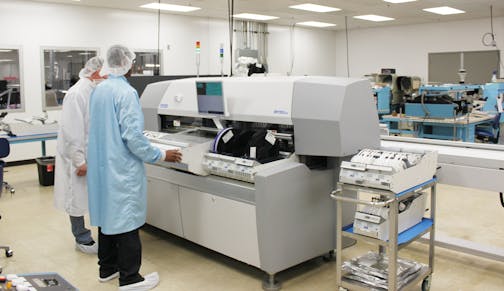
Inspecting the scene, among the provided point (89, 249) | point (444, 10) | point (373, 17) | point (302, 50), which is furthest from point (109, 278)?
→ point (302, 50)

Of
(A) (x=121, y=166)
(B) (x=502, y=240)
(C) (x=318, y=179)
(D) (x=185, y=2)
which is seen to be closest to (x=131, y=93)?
(A) (x=121, y=166)

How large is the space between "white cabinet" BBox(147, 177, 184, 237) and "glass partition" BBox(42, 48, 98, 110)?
4.32 metres

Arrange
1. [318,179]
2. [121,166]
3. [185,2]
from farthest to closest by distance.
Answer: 1. [185,2]
2. [318,179]
3. [121,166]

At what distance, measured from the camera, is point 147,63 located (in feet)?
28.9

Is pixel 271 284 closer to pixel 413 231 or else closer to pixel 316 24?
pixel 413 231

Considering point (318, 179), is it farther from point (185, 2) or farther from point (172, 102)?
point (185, 2)

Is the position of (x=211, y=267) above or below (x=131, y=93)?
below

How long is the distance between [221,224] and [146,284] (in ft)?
1.96

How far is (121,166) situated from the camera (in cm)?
278

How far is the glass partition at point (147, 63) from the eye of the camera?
8641 mm

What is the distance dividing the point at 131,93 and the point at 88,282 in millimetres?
1286

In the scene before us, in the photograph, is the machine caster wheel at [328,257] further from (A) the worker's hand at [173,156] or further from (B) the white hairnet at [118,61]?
(B) the white hairnet at [118,61]

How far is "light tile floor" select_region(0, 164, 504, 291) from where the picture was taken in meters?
3.05

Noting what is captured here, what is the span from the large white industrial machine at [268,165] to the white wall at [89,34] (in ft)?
15.4
